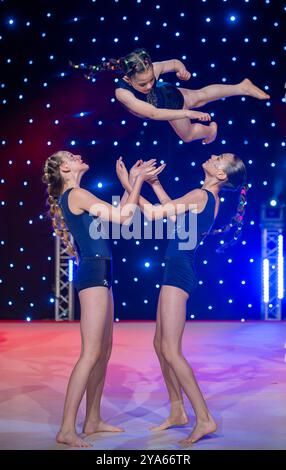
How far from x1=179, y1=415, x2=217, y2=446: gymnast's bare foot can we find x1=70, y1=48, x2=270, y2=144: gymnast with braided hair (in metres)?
1.55

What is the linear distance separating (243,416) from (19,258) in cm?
591

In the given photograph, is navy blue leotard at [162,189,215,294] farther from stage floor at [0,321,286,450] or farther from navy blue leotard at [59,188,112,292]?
stage floor at [0,321,286,450]

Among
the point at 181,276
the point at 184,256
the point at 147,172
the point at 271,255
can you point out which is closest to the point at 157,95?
the point at 147,172

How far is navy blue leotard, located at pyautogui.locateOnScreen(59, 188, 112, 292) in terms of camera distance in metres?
3.57

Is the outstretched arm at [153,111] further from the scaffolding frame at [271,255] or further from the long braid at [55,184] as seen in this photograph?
the scaffolding frame at [271,255]

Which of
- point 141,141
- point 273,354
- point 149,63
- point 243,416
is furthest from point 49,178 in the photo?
point 141,141

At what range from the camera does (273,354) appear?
6.44 m

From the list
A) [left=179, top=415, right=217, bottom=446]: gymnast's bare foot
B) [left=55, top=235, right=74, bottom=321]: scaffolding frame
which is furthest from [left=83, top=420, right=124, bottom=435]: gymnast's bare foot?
[left=55, top=235, right=74, bottom=321]: scaffolding frame

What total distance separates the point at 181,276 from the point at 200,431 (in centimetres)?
76

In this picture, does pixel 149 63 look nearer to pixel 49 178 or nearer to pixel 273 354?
pixel 49 178

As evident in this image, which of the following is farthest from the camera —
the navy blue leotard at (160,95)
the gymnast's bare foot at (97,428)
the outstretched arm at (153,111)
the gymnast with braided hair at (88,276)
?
the navy blue leotard at (160,95)

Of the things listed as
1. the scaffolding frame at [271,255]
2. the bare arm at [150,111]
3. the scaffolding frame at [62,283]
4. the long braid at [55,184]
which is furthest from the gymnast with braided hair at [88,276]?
the scaffolding frame at [271,255]

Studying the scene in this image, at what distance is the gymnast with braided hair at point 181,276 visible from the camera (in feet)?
11.8

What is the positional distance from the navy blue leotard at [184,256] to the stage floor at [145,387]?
76 centimetres
